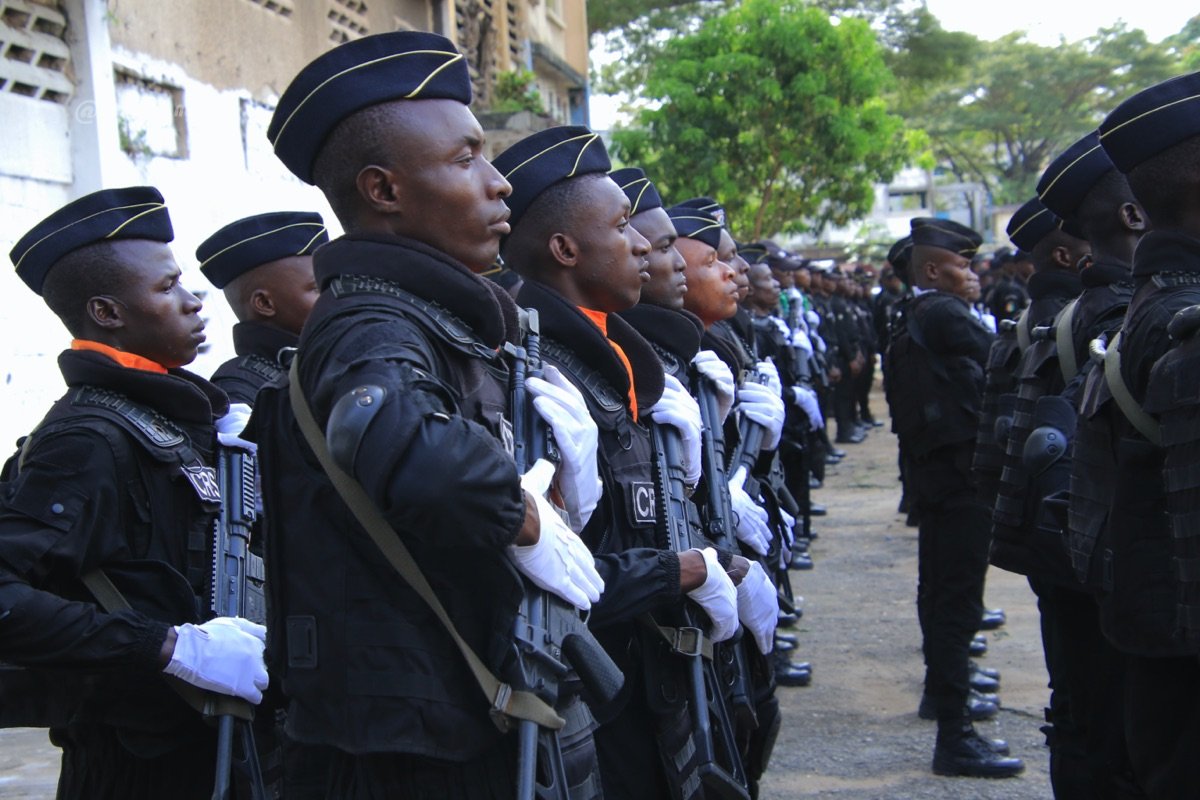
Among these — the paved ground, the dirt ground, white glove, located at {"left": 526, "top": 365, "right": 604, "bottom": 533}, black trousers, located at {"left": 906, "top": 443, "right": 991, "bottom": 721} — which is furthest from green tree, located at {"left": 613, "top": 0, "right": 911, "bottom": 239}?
white glove, located at {"left": 526, "top": 365, "right": 604, "bottom": 533}

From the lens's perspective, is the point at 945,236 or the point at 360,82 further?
the point at 945,236

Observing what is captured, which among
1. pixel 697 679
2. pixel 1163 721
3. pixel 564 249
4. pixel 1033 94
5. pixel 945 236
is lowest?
pixel 1163 721

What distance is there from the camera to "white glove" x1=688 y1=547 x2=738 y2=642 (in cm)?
341

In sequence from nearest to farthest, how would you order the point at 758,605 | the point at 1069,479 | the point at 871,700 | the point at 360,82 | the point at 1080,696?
the point at 360,82
the point at 758,605
the point at 1069,479
the point at 1080,696
the point at 871,700

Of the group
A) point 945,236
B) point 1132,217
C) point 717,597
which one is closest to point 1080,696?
point 1132,217

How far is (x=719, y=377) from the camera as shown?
4320 mm

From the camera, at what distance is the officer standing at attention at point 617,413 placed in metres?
3.38

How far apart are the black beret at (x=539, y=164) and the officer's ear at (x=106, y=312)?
1070mm

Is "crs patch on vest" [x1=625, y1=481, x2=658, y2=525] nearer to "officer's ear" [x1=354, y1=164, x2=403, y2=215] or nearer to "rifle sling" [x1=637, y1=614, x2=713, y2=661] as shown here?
"rifle sling" [x1=637, y1=614, x2=713, y2=661]

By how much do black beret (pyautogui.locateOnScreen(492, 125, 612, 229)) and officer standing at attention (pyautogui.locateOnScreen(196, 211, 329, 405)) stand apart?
118 centimetres

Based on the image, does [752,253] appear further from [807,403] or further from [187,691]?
[187,691]

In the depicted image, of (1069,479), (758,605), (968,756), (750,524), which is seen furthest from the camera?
(968,756)

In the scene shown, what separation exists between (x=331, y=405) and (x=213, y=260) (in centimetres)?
249

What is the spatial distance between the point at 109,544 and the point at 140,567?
11 centimetres
